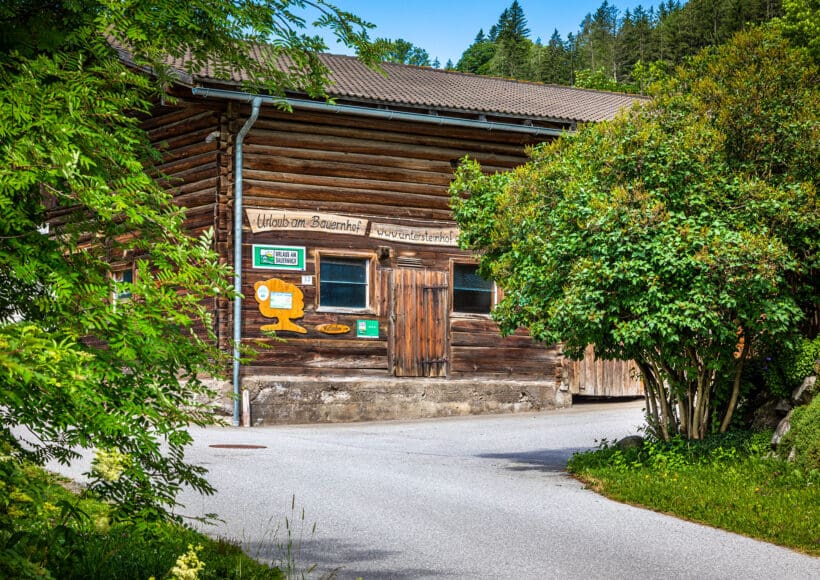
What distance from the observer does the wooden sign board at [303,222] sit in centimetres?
1850

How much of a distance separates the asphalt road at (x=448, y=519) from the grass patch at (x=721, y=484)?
0.24 m

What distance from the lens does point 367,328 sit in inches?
762

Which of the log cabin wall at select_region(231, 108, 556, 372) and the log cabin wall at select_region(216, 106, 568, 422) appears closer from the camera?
the log cabin wall at select_region(216, 106, 568, 422)

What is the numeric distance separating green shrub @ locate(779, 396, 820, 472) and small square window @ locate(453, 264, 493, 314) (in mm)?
10052

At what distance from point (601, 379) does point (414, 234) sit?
19.0 ft

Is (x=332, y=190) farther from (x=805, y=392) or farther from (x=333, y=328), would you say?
(x=805, y=392)

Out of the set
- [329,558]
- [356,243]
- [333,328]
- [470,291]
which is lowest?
[329,558]

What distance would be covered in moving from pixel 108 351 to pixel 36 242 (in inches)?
20.8

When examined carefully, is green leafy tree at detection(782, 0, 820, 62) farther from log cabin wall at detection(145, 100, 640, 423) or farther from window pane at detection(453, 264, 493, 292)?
log cabin wall at detection(145, 100, 640, 423)

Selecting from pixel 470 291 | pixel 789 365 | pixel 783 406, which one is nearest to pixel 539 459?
pixel 783 406

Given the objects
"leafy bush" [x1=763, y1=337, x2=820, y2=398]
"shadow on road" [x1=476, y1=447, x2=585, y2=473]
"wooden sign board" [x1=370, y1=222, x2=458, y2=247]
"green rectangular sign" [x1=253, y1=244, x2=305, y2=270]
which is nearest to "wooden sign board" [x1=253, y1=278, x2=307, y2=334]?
"green rectangular sign" [x1=253, y1=244, x2=305, y2=270]

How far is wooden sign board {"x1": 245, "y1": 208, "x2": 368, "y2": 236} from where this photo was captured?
18.5m

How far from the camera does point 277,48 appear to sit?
5465 millimetres

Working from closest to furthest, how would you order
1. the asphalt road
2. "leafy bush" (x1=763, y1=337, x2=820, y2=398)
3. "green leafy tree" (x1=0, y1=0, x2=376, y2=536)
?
"green leafy tree" (x1=0, y1=0, x2=376, y2=536)
the asphalt road
"leafy bush" (x1=763, y1=337, x2=820, y2=398)
